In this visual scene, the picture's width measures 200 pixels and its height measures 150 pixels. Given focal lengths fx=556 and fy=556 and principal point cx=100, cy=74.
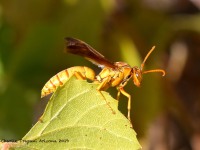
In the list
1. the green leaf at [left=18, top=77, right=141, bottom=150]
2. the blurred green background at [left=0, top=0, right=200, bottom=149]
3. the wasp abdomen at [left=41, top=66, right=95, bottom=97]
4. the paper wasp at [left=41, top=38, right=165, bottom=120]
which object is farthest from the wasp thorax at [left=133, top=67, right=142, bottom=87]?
the blurred green background at [left=0, top=0, right=200, bottom=149]

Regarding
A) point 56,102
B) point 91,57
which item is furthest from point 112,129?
point 91,57

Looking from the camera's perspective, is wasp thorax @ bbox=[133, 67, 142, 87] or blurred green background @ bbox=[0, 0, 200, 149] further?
blurred green background @ bbox=[0, 0, 200, 149]

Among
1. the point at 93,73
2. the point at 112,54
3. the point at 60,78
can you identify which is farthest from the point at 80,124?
the point at 112,54

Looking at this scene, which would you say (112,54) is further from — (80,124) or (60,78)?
(80,124)

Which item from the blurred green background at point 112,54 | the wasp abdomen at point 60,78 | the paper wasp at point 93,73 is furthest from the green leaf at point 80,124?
the blurred green background at point 112,54

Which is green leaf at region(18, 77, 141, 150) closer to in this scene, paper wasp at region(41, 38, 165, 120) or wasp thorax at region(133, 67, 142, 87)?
paper wasp at region(41, 38, 165, 120)
